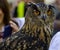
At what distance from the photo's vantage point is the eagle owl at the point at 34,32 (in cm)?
268

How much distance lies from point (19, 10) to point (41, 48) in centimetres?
374

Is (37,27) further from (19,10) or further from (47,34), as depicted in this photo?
(19,10)

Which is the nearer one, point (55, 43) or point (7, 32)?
point (55, 43)

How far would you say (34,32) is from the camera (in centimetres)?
283

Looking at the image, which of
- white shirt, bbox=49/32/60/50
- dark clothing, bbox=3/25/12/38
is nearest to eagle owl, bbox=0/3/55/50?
white shirt, bbox=49/32/60/50

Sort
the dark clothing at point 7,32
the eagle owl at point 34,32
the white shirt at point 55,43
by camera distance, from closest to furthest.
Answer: the eagle owl at point 34,32 → the white shirt at point 55,43 → the dark clothing at point 7,32

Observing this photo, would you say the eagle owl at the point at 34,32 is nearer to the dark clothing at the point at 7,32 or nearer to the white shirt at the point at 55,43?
the white shirt at the point at 55,43

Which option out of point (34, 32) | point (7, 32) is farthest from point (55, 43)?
point (7, 32)

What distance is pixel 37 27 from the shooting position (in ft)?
9.42

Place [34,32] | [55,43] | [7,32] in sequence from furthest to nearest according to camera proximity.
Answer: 1. [7,32]
2. [55,43]
3. [34,32]

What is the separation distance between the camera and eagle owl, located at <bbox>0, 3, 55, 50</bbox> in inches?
106

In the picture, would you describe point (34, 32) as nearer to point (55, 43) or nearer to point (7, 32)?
point (55, 43)

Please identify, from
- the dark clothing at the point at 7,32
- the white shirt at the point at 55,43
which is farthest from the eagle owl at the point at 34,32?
the dark clothing at the point at 7,32

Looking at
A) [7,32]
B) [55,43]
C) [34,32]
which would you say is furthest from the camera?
[7,32]
